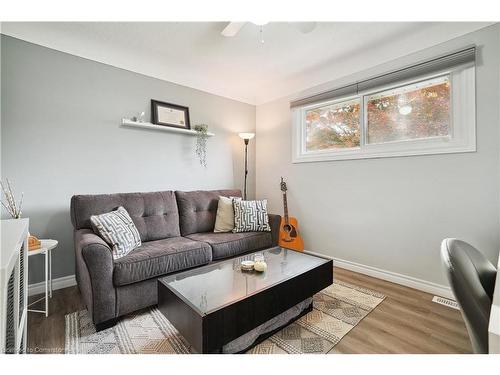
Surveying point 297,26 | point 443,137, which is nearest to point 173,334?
point 297,26

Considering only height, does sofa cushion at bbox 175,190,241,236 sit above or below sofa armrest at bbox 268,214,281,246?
above

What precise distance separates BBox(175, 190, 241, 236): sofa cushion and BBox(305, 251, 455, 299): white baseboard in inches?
60.7

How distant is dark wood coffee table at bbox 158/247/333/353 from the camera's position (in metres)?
1.17

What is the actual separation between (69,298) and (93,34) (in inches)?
90.7

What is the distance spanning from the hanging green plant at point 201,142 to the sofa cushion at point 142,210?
764mm

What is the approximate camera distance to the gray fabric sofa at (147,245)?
62.2 inches

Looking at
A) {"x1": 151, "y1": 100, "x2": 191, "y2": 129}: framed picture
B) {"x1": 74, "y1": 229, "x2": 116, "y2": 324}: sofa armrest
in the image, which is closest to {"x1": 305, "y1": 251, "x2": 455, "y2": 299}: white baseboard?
{"x1": 74, "y1": 229, "x2": 116, "y2": 324}: sofa armrest

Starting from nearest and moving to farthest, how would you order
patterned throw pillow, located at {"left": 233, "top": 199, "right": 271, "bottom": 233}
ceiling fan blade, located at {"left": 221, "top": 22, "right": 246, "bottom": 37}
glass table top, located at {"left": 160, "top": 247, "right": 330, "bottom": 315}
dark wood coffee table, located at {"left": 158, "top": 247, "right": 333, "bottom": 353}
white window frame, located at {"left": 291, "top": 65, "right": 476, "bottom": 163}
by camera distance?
dark wood coffee table, located at {"left": 158, "top": 247, "right": 333, "bottom": 353} → glass table top, located at {"left": 160, "top": 247, "right": 330, "bottom": 315} → ceiling fan blade, located at {"left": 221, "top": 22, "right": 246, "bottom": 37} → white window frame, located at {"left": 291, "top": 65, "right": 476, "bottom": 163} → patterned throw pillow, located at {"left": 233, "top": 199, "right": 271, "bottom": 233}

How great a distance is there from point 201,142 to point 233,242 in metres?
1.47

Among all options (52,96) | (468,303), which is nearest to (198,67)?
(52,96)

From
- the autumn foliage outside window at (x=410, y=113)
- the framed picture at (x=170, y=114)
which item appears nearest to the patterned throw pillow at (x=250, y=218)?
the framed picture at (x=170, y=114)

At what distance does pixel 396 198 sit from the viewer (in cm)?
232

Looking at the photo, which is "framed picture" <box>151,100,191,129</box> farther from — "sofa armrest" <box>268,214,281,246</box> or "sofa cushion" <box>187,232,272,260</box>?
"sofa armrest" <box>268,214,281,246</box>
